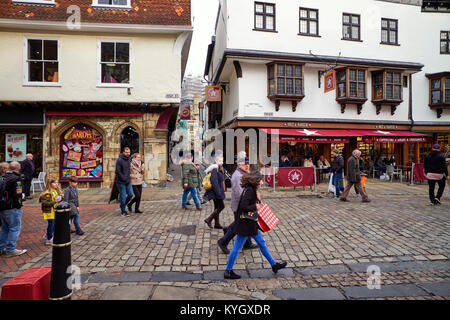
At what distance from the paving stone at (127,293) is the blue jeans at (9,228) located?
259 centimetres

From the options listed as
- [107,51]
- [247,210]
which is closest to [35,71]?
[107,51]

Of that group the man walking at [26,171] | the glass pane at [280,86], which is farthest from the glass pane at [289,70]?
the man walking at [26,171]

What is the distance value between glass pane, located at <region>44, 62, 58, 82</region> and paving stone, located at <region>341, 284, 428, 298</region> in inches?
557

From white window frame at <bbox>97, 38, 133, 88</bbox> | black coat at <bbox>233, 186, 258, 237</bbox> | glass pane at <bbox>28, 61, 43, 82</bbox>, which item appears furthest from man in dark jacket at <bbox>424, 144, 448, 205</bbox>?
glass pane at <bbox>28, 61, 43, 82</bbox>

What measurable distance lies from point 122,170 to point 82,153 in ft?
21.7

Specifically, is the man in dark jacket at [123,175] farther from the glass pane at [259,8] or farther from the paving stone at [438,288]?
the glass pane at [259,8]

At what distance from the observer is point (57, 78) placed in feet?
39.4

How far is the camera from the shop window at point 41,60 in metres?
11.8

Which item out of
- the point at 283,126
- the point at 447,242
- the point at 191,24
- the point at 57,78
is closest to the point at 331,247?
the point at 447,242

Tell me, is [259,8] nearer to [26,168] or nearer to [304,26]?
[304,26]

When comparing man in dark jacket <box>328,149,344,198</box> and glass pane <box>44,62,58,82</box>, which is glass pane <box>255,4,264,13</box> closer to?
man in dark jacket <box>328,149,344,198</box>

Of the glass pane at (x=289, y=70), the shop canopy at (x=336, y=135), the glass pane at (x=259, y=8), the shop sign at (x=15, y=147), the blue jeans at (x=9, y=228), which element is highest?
the glass pane at (x=259, y=8)

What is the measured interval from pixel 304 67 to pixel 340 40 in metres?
A: 2.72

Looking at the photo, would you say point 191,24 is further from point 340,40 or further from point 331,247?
point 331,247
